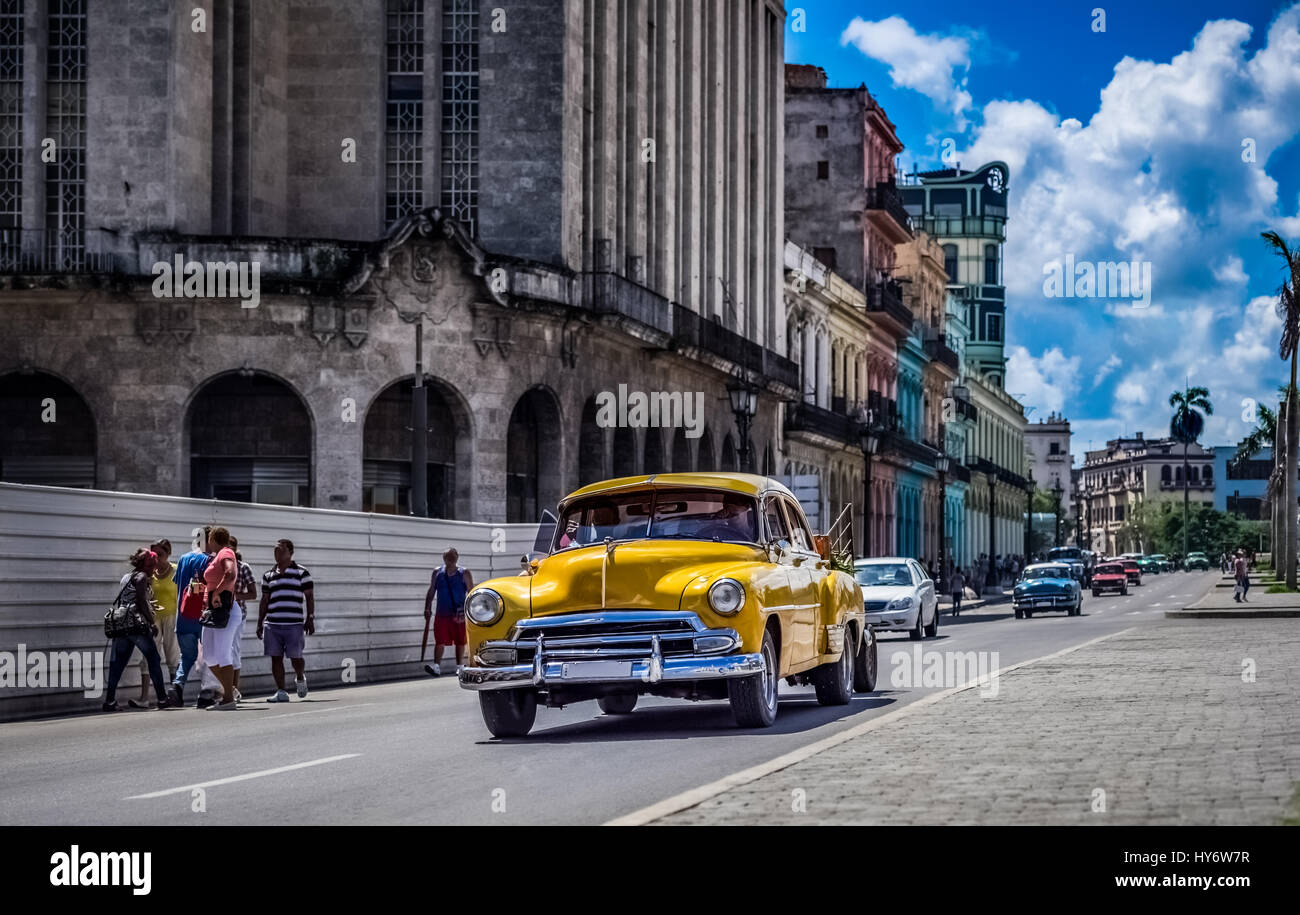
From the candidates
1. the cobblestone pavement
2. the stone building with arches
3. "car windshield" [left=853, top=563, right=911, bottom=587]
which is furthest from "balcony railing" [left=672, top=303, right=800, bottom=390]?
the cobblestone pavement

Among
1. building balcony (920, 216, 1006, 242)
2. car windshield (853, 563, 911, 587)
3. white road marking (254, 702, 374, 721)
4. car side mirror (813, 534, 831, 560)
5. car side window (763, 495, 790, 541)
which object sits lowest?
white road marking (254, 702, 374, 721)

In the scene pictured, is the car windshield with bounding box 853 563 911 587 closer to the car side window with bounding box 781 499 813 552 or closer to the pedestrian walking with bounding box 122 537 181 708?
the pedestrian walking with bounding box 122 537 181 708

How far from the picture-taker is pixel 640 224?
4766cm

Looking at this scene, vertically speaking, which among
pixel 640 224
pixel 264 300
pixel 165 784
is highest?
pixel 640 224

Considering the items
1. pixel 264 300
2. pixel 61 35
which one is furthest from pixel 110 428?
pixel 61 35

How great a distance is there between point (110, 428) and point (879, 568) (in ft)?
47.8

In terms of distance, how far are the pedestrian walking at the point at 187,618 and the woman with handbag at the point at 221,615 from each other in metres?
0.25

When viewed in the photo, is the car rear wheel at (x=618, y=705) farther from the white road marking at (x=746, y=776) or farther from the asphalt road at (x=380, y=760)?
the white road marking at (x=746, y=776)

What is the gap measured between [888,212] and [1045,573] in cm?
2912

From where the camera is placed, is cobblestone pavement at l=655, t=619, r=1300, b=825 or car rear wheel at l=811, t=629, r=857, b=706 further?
car rear wheel at l=811, t=629, r=857, b=706

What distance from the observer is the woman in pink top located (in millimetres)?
20516

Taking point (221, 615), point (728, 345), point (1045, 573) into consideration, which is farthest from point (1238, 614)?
point (221, 615)

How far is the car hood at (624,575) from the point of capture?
14719 millimetres
